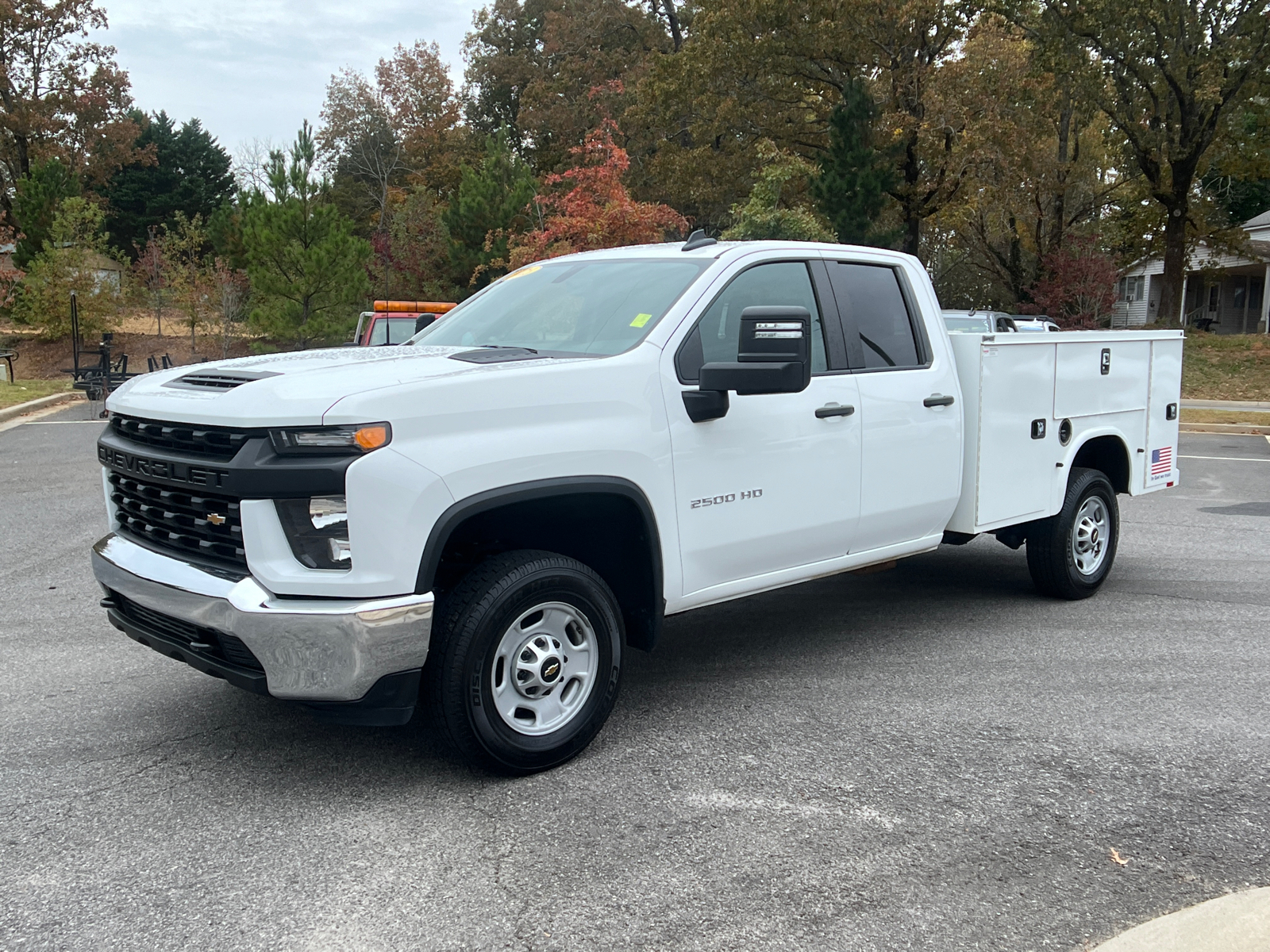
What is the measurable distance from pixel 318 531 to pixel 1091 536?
4951 mm

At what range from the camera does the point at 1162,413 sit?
7.09 meters

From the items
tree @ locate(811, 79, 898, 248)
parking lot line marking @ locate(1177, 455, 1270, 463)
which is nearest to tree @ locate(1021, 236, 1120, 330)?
tree @ locate(811, 79, 898, 248)

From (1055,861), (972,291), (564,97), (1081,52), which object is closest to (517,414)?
(1055,861)

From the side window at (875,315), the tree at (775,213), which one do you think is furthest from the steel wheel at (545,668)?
the tree at (775,213)

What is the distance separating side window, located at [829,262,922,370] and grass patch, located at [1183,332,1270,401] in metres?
22.3

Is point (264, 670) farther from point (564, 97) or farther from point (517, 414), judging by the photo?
point (564, 97)

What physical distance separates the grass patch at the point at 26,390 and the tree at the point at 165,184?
27.7m

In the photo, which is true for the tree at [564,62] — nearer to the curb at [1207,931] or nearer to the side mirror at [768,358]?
the side mirror at [768,358]

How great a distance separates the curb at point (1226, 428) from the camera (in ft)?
58.0

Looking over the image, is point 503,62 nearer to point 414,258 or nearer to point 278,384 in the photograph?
point 414,258

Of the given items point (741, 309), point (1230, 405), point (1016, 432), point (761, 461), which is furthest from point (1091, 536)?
point (1230, 405)

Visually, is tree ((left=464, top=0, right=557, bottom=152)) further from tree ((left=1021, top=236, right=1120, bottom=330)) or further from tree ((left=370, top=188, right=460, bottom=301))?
tree ((left=1021, top=236, right=1120, bottom=330))

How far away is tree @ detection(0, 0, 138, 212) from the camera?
142 ft

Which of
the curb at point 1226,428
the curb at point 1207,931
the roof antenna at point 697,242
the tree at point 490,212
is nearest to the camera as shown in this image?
the curb at point 1207,931
